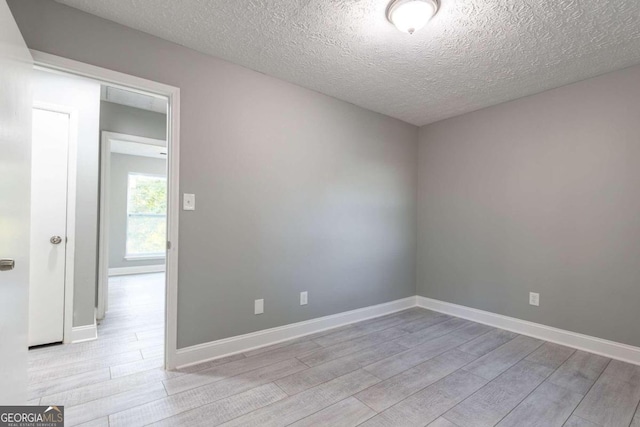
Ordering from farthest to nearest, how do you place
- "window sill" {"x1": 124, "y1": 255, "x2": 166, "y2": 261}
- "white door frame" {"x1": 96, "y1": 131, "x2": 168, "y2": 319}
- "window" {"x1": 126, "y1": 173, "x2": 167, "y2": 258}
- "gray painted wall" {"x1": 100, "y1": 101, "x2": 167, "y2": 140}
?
"window" {"x1": 126, "y1": 173, "x2": 167, "y2": 258}
"window sill" {"x1": 124, "y1": 255, "x2": 166, "y2": 261}
"gray painted wall" {"x1": 100, "y1": 101, "x2": 167, "y2": 140}
"white door frame" {"x1": 96, "y1": 131, "x2": 168, "y2": 319}

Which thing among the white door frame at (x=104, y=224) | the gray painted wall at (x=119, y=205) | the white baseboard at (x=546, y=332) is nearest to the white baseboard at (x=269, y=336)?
the white baseboard at (x=546, y=332)

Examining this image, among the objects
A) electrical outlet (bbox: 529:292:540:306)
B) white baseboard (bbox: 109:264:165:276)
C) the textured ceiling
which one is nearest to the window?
white baseboard (bbox: 109:264:165:276)

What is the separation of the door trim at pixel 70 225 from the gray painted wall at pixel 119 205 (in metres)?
3.72

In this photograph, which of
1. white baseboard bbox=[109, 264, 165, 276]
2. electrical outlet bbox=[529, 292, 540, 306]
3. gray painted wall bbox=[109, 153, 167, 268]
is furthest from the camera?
gray painted wall bbox=[109, 153, 167, 268]

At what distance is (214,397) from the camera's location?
5.97 ft

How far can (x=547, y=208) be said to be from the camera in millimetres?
2820

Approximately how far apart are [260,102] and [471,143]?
2.45 metres

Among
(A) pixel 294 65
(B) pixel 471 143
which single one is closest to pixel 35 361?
(A) pixel 294 65

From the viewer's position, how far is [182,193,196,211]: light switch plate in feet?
7.27

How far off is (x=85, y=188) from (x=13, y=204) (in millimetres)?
1503

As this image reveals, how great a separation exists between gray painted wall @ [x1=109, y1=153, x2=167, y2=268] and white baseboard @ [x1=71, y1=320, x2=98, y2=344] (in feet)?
12.2

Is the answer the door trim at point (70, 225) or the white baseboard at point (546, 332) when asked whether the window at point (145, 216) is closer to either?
the door trim at point (70, 225)

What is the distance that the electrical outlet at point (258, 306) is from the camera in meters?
2.56

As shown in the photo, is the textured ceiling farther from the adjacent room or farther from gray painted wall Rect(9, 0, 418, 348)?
gray painted wall Rect(9, 0, 418, 348)
